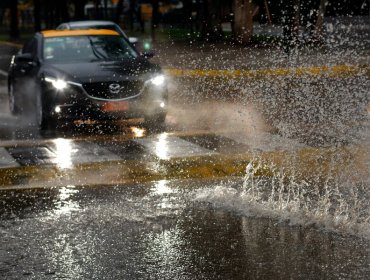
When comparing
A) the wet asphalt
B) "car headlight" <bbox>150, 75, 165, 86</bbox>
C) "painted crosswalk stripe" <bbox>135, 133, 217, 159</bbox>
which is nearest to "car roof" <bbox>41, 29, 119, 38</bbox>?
the wet asphalt

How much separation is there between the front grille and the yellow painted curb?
8.70 meters

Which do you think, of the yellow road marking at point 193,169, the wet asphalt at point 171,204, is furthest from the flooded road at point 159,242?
the yellow road marking at point 193,169

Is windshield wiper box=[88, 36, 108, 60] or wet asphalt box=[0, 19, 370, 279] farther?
windshield wiper box=[88, 36, 108, 60]

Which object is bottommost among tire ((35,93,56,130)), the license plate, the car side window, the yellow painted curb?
the yellow painted curb

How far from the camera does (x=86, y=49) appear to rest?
14109 mm

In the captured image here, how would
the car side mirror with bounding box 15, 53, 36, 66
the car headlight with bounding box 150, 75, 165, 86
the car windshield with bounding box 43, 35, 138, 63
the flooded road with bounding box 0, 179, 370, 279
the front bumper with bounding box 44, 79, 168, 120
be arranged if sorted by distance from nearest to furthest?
the flooded road with bounding box 0, 179, 370, 279, the front bumper with bounding box 44, 79, 168, 120, the car headlight with bounding box 150, 75, 165, 86, the car side mirror with bounding box 15, 53, 36, 66, the car windshield with bounding box 43, 35, 138, 63

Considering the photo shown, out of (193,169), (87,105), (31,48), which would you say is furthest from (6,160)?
(31,48)

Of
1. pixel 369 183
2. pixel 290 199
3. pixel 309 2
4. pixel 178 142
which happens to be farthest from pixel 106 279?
pixel 309 2

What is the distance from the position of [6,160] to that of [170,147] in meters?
1.95

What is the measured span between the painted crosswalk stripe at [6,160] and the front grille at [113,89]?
2399 millimetres

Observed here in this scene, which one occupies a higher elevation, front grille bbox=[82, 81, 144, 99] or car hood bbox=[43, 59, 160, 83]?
car hood bbox=[43, 59, 160, 83]

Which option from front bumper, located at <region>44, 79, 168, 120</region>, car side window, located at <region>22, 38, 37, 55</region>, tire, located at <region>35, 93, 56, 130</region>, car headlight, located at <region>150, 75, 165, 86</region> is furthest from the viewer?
car side window, located at <region>22, 38, 37, 55</region>

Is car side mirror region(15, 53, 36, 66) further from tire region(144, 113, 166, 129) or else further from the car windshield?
tire region(144, 113, 166, 129)

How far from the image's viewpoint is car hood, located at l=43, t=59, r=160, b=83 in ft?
41.9
